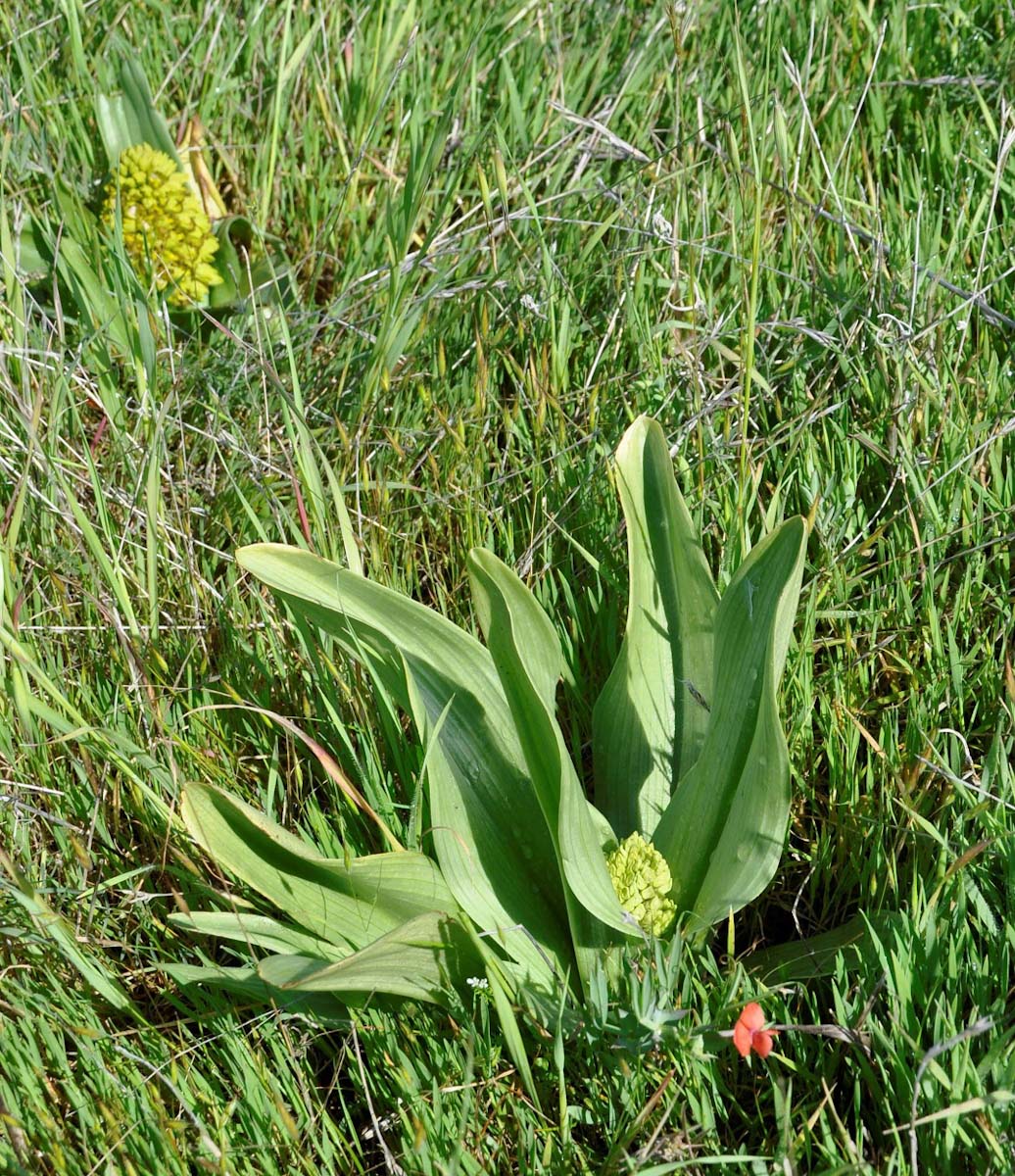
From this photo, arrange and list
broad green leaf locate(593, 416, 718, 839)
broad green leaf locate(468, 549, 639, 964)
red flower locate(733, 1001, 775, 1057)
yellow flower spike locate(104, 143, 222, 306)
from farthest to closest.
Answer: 1. yellow flower spike locate(104, 143, 222, 306)
2. broad green leaf locate(593, 416, 718, 839)
3. broad green leaf locate(468, 549, 639, 964)
4. red flower locate(733, 1001, 775, 1057)

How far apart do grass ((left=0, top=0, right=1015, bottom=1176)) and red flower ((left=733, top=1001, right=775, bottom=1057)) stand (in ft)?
0.27

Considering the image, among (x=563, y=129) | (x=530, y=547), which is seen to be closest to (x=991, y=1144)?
(x=530, y=547)

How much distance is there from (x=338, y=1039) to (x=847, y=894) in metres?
0.63

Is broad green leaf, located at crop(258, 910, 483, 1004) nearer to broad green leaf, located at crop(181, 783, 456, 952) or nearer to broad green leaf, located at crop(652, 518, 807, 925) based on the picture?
broad green leaf, located at crop(181, 783, 456, 952)

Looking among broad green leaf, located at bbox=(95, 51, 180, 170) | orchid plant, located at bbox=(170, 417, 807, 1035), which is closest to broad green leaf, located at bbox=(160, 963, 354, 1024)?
orchid plant, located at bbox=(170, 417, 807, 1035)

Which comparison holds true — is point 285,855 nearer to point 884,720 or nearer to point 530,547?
point 530,547

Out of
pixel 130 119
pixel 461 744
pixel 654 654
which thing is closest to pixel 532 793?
pixel 461 744

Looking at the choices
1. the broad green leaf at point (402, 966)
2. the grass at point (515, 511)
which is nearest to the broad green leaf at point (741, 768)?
the grass at point (515, 511)

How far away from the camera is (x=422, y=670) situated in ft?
4.17

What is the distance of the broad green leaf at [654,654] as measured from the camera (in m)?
1.33

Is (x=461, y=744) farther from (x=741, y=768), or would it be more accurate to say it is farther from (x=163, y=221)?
(x=163, y=221)

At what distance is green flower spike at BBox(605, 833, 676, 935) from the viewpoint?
1220 millimetres

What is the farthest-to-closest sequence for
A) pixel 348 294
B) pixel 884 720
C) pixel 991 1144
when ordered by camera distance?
pixel 348 294, pixel 884 720, pixel 991 1144

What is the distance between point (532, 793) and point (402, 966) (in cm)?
26
